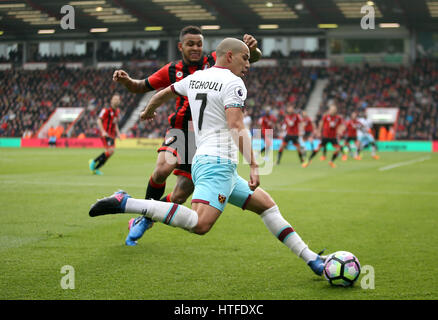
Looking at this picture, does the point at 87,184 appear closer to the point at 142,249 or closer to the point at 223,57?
the point at 142,249

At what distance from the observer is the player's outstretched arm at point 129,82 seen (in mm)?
5680

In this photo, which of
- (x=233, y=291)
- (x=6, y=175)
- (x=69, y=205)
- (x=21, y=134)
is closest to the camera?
(x=233, y=291)

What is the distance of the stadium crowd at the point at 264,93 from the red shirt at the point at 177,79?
34.2m

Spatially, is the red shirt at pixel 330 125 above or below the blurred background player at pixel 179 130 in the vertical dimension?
below

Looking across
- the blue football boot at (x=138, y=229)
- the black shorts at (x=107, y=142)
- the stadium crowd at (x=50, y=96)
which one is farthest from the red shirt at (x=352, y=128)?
the stadium crowd at (x=50, y=96)

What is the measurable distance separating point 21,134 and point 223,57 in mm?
39111

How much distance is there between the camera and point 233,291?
174 inches

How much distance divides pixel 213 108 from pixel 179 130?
6.03ft

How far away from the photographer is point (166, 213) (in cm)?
440

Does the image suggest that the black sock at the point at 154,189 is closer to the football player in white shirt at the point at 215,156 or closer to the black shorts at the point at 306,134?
the football player in white shirt at the point at 215,156

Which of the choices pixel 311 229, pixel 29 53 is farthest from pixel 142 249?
pixel 29 53

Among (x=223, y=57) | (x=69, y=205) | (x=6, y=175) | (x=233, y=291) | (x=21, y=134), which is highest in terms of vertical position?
(x=223, y=57)

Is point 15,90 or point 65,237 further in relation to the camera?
point 15,90

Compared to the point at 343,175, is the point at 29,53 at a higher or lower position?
higher
